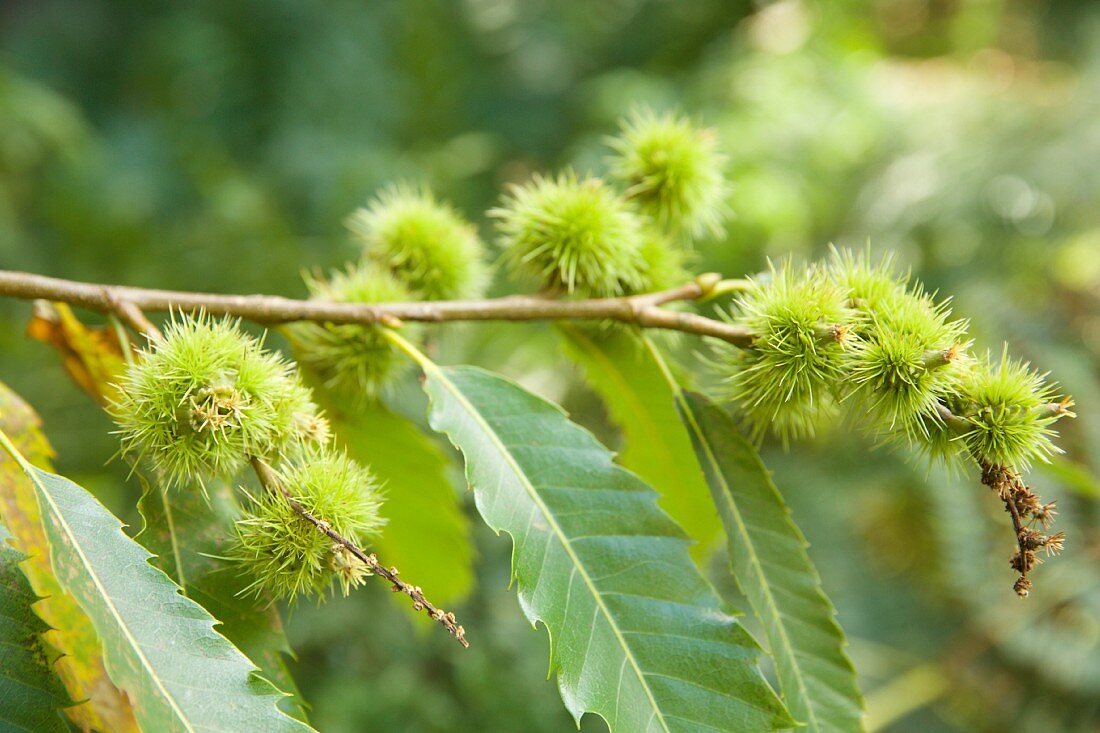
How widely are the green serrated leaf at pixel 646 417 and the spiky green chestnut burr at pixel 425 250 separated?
16 centimetres

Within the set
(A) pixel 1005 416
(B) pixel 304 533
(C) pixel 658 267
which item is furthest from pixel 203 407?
(A) pixel 1005 416

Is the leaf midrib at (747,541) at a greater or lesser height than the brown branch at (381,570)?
greater

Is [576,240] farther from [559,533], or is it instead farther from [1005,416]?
[1005,416]

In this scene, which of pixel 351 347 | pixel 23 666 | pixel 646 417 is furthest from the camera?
pixel 646 417

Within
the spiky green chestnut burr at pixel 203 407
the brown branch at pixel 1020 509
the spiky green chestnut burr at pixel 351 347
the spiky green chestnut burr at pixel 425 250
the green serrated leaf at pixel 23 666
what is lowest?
the green serrated leaf at pixel 23 666

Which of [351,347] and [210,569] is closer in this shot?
[210,569]

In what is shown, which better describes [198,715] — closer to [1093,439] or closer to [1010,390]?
[1010,390]

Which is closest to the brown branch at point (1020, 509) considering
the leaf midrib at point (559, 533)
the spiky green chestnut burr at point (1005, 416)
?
the spiky green chestnut burr at point (1005, 416)

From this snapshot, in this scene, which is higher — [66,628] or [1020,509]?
[1020,509]

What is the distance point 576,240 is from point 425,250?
0.22 m

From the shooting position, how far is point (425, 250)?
1104 millimetres

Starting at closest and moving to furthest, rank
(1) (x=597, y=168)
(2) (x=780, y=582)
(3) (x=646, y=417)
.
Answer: (2) (x=780, y=582) → (3) (x=646, y=417) → (1) (x=597, y=168)

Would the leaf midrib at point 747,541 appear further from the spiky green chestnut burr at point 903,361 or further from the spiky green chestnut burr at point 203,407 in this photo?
the spiky green chestnut burr at point 203,407

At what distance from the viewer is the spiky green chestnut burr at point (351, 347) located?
3.37ft
